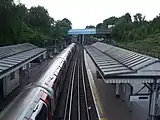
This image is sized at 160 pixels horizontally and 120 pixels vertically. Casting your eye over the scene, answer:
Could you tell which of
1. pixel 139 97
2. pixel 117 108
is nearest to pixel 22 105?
pixel 139 97

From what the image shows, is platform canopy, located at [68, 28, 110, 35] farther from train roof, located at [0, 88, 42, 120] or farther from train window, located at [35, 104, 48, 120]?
train window, located at [35, 104, 48, 120]

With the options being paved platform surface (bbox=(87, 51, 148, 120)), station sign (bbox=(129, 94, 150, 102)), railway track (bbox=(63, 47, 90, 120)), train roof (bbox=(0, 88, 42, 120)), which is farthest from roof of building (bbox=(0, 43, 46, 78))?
station sign (bbox=(129, 94, 150, 102))

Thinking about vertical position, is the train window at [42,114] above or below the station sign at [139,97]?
above

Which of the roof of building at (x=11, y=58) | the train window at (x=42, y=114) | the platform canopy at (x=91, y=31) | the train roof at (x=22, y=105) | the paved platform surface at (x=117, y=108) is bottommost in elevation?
the paved platform surface at (x=117, y=108)

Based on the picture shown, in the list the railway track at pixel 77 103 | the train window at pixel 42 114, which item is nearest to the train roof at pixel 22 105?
the train window at pixel 42 114

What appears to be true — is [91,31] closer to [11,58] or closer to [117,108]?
[11,58]

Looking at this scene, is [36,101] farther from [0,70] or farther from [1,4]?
[1,4]

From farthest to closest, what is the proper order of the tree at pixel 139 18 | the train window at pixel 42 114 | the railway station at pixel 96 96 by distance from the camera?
1. the tree at pixel 139 18
2. the railway station at pixel 96 96
3. the train window at pixel 42 114

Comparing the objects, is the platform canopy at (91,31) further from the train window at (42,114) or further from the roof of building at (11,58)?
the train window at (42,114)

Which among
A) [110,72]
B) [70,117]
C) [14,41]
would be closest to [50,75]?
[70,117]

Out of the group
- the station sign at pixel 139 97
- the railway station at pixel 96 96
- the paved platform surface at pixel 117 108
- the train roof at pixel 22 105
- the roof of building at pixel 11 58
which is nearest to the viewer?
the train roof at pixel 22 105

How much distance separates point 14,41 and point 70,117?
73.4ft

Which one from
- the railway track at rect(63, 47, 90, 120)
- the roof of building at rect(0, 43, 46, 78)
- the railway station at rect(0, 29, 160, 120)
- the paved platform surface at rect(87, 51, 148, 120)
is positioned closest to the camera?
the railway station at rect(0, 29, 160, 120)

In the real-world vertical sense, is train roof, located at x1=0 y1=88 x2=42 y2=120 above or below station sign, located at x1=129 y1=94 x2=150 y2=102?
above
